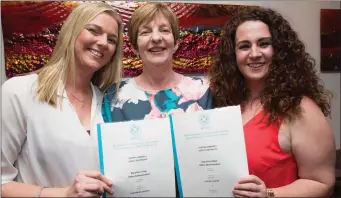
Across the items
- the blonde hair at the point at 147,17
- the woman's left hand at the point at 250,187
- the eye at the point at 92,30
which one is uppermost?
the blonde hair at the point at 147,17

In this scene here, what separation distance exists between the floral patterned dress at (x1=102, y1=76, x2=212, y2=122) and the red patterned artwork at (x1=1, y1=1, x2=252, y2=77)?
8 centimetres

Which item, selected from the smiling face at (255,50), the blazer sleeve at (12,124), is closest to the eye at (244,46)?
the smiling face at (255,50)

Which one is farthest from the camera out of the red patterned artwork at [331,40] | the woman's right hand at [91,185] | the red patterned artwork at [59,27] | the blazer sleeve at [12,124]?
the red patterned artwork at [331,40]

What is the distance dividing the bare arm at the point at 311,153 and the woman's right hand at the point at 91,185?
17.9 inches

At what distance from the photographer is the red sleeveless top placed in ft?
2.86

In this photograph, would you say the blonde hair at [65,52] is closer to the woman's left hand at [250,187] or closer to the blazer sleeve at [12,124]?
the blazer sleeve at [12,124]

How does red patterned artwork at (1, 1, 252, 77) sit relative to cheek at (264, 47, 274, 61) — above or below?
above

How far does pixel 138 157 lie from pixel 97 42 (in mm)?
352

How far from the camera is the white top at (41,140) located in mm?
879

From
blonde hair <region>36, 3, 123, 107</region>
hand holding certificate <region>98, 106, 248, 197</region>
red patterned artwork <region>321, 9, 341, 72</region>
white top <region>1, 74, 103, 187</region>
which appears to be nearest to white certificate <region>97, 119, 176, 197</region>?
hand holding certificate <region>98, 106, 248, 197</region>

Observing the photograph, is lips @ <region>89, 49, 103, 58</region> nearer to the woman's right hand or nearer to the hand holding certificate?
the hand holding certificate

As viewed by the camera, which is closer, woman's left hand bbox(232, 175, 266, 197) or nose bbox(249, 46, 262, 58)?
woman's left hand bbox(232, 175, 266, 197)

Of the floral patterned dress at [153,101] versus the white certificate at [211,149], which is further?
the floral patterned dress at [153,101]

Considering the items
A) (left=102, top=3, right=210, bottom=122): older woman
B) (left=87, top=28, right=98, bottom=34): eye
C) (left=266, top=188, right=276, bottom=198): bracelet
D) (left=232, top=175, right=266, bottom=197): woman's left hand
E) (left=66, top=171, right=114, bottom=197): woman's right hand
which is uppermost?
(left=87, top=28, right=98, bottom=34): eye
